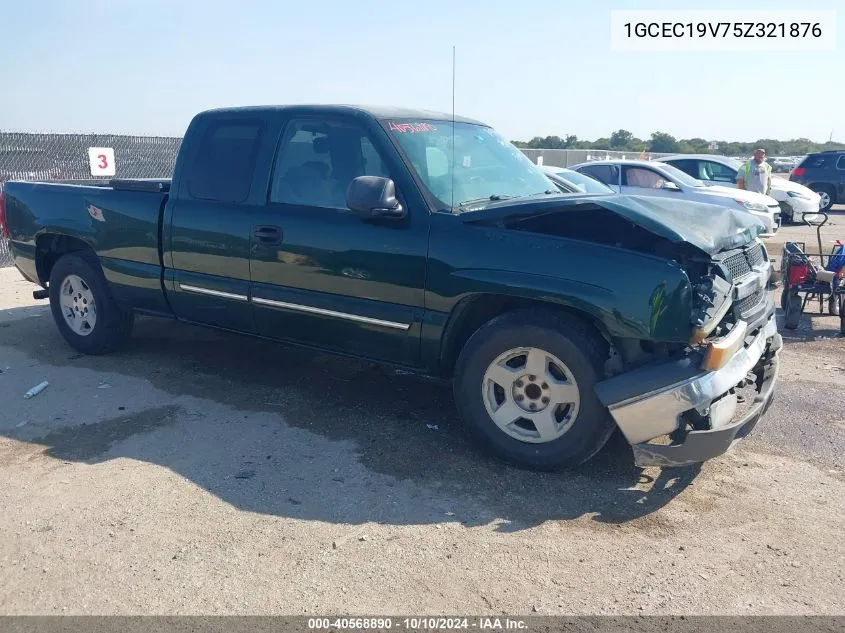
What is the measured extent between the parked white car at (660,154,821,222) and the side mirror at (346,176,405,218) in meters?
14.2

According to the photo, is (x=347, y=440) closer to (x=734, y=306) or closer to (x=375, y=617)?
(x=375, y=617)

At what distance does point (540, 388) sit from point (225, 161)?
281 cm

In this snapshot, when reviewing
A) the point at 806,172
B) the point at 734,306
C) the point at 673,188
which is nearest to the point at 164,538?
the point at 734,306

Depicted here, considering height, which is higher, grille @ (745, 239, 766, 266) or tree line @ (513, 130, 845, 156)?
tree line @ (513, 130, 845, 156)

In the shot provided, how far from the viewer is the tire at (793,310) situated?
7.53 metres

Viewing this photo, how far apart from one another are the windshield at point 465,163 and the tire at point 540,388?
0.92m

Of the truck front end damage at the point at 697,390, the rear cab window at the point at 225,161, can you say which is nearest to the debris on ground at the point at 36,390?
the rear cab window at the point at 225,161

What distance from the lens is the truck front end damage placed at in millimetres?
3723

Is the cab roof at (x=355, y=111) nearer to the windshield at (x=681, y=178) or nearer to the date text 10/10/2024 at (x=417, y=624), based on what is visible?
the date text 10/10/2024 at (x=417, y=624)

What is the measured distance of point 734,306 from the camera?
4.06 metres

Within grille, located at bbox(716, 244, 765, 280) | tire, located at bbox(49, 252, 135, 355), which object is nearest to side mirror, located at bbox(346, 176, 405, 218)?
grille, located at bbox(716, 244, 765, 280)

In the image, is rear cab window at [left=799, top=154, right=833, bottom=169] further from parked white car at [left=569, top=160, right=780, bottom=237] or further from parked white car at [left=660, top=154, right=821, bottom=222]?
parked white car at [left=569, top=160, right=780, bottom=237]

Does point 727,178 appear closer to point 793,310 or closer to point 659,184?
point 659,184

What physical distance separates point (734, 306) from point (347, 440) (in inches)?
93.4
